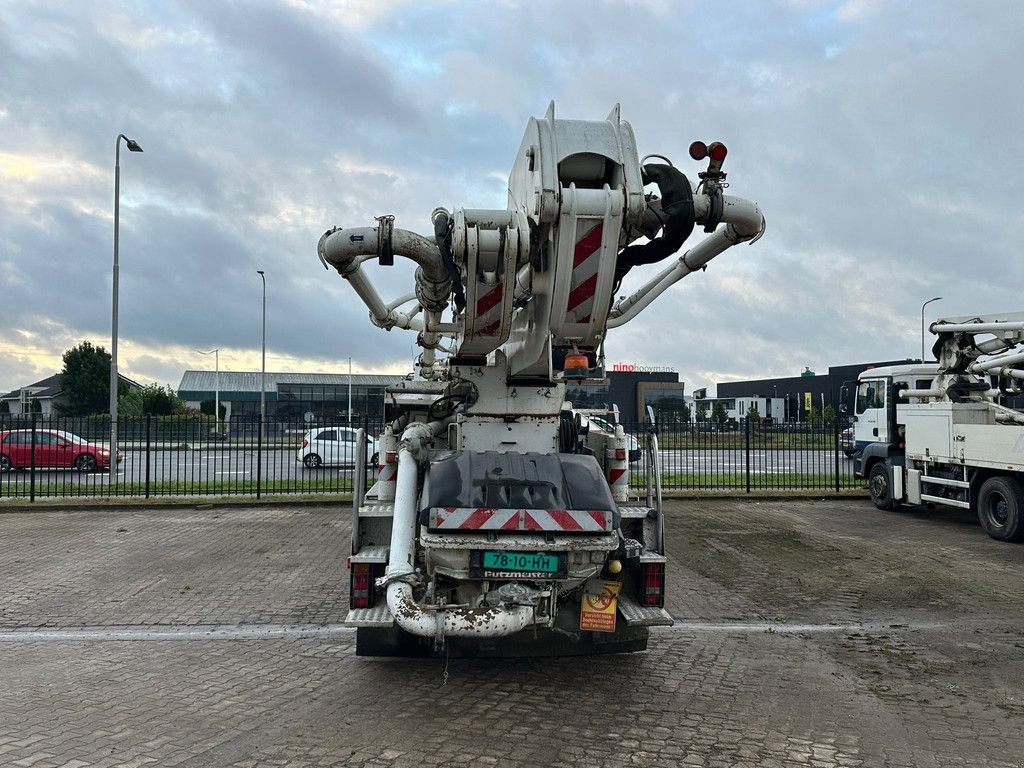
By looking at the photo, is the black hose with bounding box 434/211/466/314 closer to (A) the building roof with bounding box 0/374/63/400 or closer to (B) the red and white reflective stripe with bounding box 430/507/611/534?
(B) the red and white reflective stripe with bounding box 430/507/611/534

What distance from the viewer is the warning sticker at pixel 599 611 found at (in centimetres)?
470

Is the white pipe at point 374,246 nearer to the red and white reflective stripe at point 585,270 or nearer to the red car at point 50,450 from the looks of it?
the red and white reflective stripe at point 585,270

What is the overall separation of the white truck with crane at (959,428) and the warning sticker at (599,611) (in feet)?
28.8

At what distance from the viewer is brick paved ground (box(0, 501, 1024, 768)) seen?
4121 mm

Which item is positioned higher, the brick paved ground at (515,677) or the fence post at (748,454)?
the fence post at (748,454)

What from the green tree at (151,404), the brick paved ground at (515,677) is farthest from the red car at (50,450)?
the green tree at (151,404)

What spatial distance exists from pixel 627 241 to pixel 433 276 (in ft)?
3.97

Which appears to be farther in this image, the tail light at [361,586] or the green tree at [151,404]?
the green tree at [151,404]

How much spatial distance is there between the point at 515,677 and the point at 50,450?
693 inches

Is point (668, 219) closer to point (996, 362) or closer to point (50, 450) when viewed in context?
point (996, 362)

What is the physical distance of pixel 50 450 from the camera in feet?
60.8

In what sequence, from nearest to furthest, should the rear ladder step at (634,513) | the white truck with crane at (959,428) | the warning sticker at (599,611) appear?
the warning sticker at (599,611), the rear ladder step at (634,513), the white truck with crane at (959,428)

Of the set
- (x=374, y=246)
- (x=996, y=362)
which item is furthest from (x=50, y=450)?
(x=996, y=362)

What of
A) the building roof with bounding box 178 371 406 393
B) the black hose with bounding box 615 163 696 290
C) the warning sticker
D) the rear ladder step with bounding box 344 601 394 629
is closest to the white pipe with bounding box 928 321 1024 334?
the black hose with bounding box 615 163 696 290
